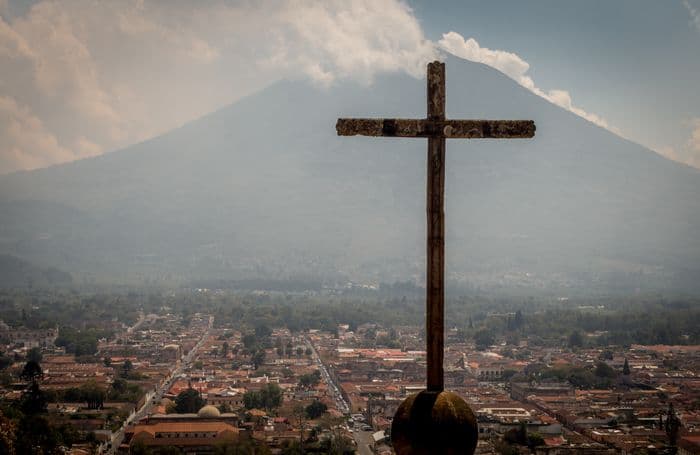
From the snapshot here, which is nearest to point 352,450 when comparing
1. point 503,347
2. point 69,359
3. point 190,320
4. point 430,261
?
point 430,261

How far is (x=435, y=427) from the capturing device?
15.8 feet

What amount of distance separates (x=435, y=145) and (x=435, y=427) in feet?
4.35

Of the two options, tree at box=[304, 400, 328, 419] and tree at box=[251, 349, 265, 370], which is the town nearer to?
tree at box=[304, 400, 328, 419]

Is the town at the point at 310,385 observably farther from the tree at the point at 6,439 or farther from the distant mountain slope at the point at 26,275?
the distant mountain slope at the point at 26,275

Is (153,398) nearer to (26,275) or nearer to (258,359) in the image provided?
(258,359)

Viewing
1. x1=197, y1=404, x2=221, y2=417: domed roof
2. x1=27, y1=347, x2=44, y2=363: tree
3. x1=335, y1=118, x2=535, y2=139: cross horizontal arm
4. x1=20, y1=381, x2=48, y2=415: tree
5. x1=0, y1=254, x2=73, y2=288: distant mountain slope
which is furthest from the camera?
x1=0, y1=254, x2=73, y2=288: distant mountain slope

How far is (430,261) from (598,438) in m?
37.0

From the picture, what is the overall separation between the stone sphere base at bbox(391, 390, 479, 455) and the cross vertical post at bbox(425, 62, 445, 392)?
228mm

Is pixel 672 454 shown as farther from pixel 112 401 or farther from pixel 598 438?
pixel 112 401

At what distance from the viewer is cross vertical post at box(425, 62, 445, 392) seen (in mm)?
5129

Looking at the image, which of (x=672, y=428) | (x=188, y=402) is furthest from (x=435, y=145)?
(x=188, y=402)

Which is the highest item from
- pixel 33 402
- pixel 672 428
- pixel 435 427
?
pixel 435 427

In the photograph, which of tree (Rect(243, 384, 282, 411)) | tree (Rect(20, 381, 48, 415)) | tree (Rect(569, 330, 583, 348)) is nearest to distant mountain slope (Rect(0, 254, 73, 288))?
tree (Rect(569, 330, 583, 348))

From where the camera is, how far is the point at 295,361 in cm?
6981
